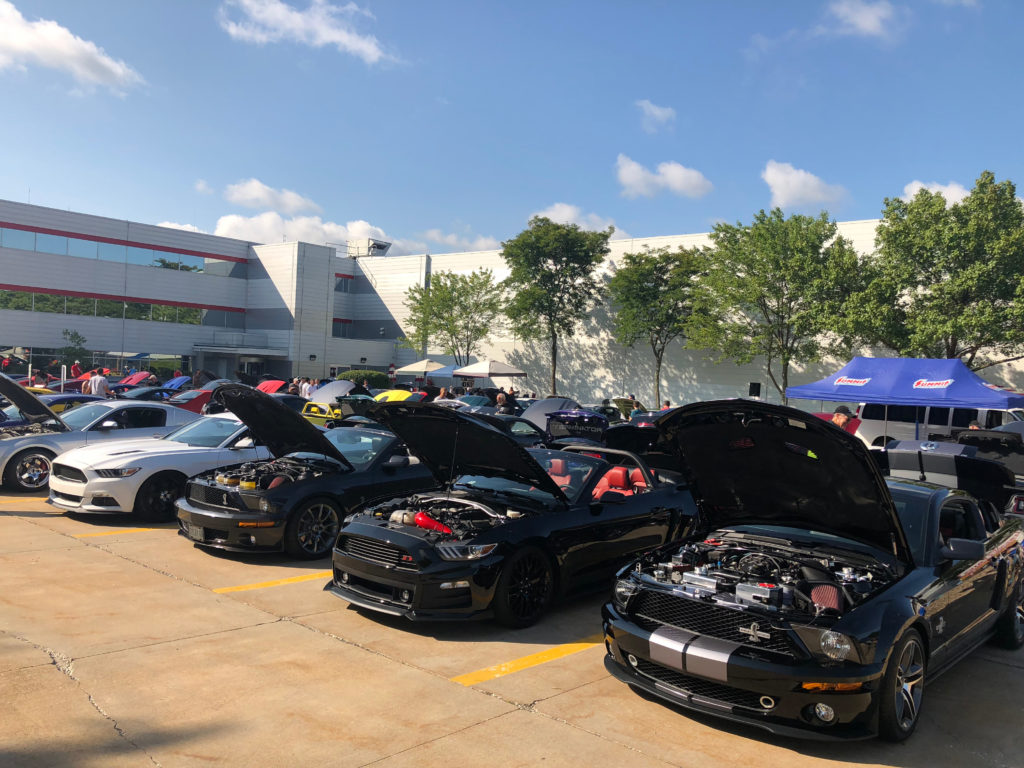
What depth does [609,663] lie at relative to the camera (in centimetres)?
485

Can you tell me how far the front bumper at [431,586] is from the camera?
→ 226 inches

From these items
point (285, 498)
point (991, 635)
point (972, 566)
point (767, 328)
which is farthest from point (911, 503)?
point (767, 328)

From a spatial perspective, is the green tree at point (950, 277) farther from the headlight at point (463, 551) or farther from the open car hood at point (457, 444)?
the headlight at point (463, 551)

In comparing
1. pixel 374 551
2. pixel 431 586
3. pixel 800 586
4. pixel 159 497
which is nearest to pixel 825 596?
pixel 800 586

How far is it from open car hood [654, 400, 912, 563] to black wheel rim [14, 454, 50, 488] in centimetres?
1013

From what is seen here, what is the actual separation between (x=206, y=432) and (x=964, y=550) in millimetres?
9279

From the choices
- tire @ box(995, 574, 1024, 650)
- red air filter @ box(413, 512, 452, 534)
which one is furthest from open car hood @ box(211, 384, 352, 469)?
tire @ box(995, 574, 1024, 650)

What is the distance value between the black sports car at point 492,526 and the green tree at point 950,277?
23417mm

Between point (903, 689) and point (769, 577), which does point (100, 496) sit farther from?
point (903, 689)

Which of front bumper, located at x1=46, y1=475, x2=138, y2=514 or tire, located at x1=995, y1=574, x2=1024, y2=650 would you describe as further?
front bumper, located at x1=46, y1=475, x2=138, y2=514

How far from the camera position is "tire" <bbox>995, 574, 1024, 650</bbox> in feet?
19.7

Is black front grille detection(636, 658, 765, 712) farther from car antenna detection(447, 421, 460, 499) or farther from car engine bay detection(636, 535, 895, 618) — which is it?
car antenna detection(447, 421, 460, 499)

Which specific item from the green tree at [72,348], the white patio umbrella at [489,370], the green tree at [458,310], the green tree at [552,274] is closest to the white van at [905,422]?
the white patio umbrella at [489,370]

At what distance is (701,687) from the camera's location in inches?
170
